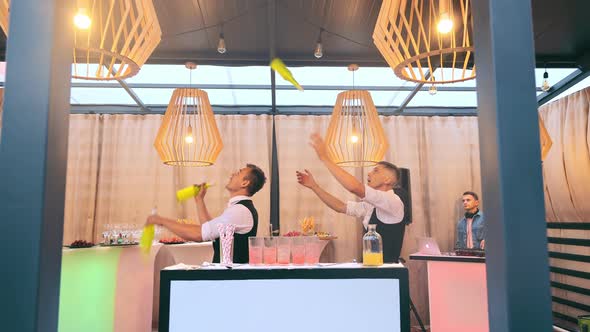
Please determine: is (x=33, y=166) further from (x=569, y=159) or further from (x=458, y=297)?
(x=569, y=159)

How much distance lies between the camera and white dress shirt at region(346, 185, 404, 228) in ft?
11.7

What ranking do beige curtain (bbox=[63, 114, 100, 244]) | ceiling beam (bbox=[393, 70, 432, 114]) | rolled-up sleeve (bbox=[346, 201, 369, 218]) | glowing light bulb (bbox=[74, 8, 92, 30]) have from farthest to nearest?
beige curtain (bbox=[63, 114, 100, 244])
ceiling beam (bbox=[393, 70, 432, 114])
rolled-up sleeve (bbox=[346, 201, 369, 218])
glowing light bulb (bbox=[74, 8, 92, 30])

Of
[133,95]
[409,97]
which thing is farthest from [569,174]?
[133,95]

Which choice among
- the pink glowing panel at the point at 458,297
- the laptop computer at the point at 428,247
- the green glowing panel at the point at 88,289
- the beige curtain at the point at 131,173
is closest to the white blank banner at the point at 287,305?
the green glowing panel at the point at 88,289

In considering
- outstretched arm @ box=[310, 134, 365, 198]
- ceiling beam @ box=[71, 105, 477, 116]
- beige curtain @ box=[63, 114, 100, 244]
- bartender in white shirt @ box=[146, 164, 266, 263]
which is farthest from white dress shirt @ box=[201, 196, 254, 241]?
beige curtain @ box=[63, 114, 100, 244]

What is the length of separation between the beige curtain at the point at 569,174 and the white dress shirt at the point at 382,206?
9.08 feet

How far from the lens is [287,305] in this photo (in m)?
1.87

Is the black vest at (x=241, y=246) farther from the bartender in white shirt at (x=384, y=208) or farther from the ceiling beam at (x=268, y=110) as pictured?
the ceiling beam at (x=268, y=110)

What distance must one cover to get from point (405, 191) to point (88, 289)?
13.8ft

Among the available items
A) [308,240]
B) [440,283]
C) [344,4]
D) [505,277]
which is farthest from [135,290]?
[505,277]

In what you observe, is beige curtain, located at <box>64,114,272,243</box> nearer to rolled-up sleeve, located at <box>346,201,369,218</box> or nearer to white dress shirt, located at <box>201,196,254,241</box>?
rolled-up sleeve, located at <box>346,201,369,218</box>

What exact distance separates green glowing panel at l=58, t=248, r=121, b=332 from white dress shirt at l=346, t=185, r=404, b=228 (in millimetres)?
2343

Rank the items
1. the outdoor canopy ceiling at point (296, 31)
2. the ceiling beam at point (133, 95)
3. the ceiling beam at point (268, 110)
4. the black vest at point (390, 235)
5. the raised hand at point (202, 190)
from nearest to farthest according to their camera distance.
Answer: the raised hand at point (202, 190) < the outdoor canopy ceiling at point (296, 31) < the black vest at point (390, 235) < the ceiling beam at point (133, 95) < the ceiling beam at point (268, 110)

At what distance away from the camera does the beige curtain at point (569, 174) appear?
17.1ft
